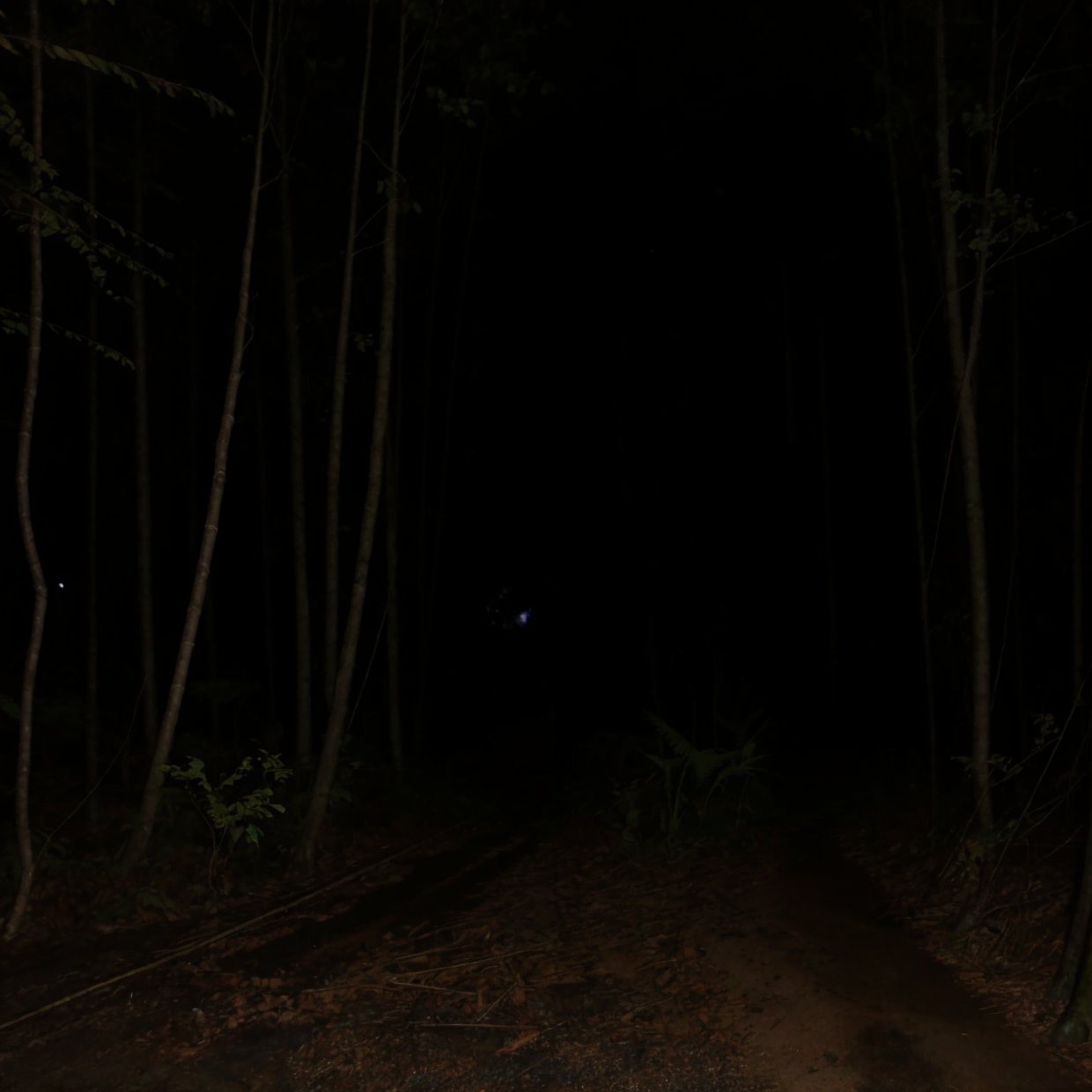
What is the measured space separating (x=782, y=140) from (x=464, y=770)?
42.7 ft

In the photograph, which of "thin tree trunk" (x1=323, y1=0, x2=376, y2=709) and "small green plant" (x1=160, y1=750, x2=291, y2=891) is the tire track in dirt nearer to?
"small green plant" (x1=160, y1=750, x2=291, y2=891)

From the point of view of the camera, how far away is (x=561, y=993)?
664 cm

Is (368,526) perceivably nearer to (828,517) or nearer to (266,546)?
(266,546)

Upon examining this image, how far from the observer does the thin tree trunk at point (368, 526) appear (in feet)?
33.6

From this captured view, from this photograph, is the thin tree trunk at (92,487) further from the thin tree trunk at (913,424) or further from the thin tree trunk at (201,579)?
the thin tree trunk at (913,424)

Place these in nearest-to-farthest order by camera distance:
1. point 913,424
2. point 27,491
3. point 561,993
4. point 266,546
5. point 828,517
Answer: point 561,993
point 27,491
point 913,424
point 266,546
point 828,517

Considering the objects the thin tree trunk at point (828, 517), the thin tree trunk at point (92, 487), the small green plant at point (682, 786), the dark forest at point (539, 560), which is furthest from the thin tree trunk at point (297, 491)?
the thin tree trunk at point (828, 517)

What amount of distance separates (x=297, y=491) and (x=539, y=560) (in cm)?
1178

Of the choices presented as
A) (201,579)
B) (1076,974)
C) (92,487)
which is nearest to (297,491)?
(92,487)

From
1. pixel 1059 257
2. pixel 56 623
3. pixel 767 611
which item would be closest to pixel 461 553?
pixel 767 611

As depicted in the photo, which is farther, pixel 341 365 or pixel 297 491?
pixel 297 491

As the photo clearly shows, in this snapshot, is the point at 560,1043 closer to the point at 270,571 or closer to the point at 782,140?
the point at 270,571

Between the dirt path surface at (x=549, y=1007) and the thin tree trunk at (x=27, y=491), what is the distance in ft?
3.36

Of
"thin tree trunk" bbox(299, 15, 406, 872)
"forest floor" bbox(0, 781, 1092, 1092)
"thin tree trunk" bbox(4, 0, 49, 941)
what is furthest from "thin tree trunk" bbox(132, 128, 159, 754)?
"forest floor" bbox(0, 781, 1092, 1092)
